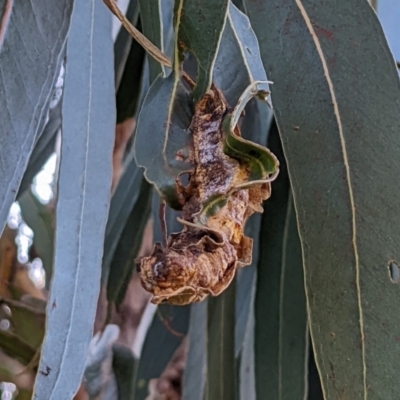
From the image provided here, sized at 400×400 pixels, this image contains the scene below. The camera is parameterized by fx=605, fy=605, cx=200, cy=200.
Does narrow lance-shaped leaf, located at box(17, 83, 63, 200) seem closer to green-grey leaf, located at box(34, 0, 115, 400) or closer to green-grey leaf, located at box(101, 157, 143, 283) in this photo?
green-grey leaf, located at box(101, 157, 143, 283)

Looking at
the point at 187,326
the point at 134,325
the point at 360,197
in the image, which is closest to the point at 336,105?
the point at 360,197

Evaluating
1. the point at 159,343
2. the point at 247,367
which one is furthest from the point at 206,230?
the point at 159,343

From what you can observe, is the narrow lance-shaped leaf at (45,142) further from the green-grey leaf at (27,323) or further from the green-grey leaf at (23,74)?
the green-grey leaf at (23,74)

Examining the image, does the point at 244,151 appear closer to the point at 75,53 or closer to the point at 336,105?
the point at 336,105

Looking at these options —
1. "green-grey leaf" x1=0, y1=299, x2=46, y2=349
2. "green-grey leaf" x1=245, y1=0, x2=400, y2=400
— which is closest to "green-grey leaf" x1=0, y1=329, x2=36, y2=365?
"green-grey leaf" x1=0, y1=299, x2=46, y2=349

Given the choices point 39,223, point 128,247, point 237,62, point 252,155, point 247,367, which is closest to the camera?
point 252,155

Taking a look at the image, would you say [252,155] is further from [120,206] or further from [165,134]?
[120,206]

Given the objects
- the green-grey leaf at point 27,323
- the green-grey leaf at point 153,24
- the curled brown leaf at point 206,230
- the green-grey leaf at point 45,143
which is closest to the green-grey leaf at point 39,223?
the green-grey leaf at point 27,323

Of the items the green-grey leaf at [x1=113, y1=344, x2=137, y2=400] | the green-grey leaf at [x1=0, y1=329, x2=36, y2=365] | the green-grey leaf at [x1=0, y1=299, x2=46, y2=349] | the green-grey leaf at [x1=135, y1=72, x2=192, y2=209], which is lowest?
the green-grey leaf at [x1=113, y1=344, x2=137, y2=400]
